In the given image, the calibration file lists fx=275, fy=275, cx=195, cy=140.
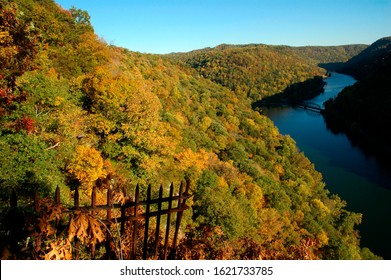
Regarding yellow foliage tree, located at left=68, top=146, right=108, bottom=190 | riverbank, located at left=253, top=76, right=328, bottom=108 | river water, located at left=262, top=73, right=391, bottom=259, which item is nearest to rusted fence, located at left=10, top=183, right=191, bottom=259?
yellow foliage tree, located at left=68, top=146, right=108, bottom=190

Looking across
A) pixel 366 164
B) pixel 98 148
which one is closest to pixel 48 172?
pixel 98 148

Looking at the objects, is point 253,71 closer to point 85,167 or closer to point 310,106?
point 310,106

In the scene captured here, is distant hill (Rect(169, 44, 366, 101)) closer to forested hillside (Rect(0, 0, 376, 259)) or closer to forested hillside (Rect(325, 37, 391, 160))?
forested hillside (Rect(325, 37, 391, 160))

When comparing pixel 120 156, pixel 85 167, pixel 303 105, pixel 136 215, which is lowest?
pixel 303 105

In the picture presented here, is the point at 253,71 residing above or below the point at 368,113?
above

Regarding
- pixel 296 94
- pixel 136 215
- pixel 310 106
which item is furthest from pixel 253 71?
pixel 136 215

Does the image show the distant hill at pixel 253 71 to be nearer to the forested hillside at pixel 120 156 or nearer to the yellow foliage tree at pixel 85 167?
the forested hillside at pixel 120 156

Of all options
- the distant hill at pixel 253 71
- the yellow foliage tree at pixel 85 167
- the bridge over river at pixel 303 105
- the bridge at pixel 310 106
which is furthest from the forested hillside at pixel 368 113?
the yellow foliage tree at pixel 85 167
